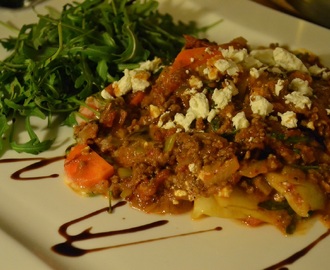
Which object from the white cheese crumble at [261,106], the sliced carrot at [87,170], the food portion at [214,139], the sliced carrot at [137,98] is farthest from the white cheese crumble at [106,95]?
the white cheese crumble at [261,106]

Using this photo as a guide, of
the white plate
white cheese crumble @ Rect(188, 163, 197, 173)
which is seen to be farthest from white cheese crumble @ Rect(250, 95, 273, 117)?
the white plate

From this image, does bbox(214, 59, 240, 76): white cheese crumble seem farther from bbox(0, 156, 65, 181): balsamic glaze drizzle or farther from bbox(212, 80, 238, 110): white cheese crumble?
bbox(0, 156, 65, 181): balsamic glaze drizzle

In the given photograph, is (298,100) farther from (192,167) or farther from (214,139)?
(192,167)

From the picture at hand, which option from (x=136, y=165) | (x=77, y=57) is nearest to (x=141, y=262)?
(x=136, y=165)

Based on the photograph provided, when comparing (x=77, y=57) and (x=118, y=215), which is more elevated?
(x=77, y=57)

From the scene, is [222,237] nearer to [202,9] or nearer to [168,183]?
[168,183]

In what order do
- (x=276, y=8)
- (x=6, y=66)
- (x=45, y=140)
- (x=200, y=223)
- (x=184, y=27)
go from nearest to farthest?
(x=200, y=223), (x=45, y=140), (x=6, y=66), (x=184, y=27), (x=276, y=8)
